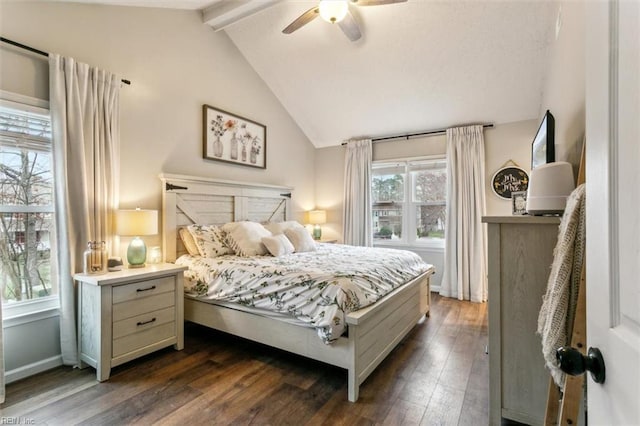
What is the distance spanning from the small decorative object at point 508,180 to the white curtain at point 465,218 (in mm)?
187

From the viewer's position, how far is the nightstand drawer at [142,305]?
2.22 m

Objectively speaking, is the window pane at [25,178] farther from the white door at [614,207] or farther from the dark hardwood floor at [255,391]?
the white door at [614,207]

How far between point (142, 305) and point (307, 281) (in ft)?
4.33

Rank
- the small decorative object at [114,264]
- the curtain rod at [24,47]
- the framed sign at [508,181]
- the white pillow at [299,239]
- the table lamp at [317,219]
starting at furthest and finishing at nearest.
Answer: the table lamp at [317,219] → the framed sign at [508,181] → the white pillow at [299,239] → the small decorative object at [114,264] → the curtain rod at [24,47]

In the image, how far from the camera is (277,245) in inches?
125

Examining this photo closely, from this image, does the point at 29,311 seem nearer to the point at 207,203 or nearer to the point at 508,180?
the point at 207,203

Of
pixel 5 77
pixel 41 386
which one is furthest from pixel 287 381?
pixel 5 77

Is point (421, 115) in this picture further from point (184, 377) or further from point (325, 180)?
point (184, 377)

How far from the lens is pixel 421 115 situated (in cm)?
436

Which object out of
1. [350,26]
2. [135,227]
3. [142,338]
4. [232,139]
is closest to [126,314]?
[142,338]

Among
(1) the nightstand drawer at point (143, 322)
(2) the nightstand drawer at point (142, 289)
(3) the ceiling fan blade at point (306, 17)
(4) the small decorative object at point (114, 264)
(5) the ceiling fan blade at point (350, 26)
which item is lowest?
(1) the nightstand drawer at point (143, 322)

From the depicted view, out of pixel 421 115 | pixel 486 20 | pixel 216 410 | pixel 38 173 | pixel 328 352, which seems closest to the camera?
pixel 216 410

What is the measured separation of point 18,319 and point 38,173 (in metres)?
1.07

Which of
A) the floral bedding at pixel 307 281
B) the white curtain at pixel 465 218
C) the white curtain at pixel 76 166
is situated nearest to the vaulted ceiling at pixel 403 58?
the white curtain at pixel 465 218
